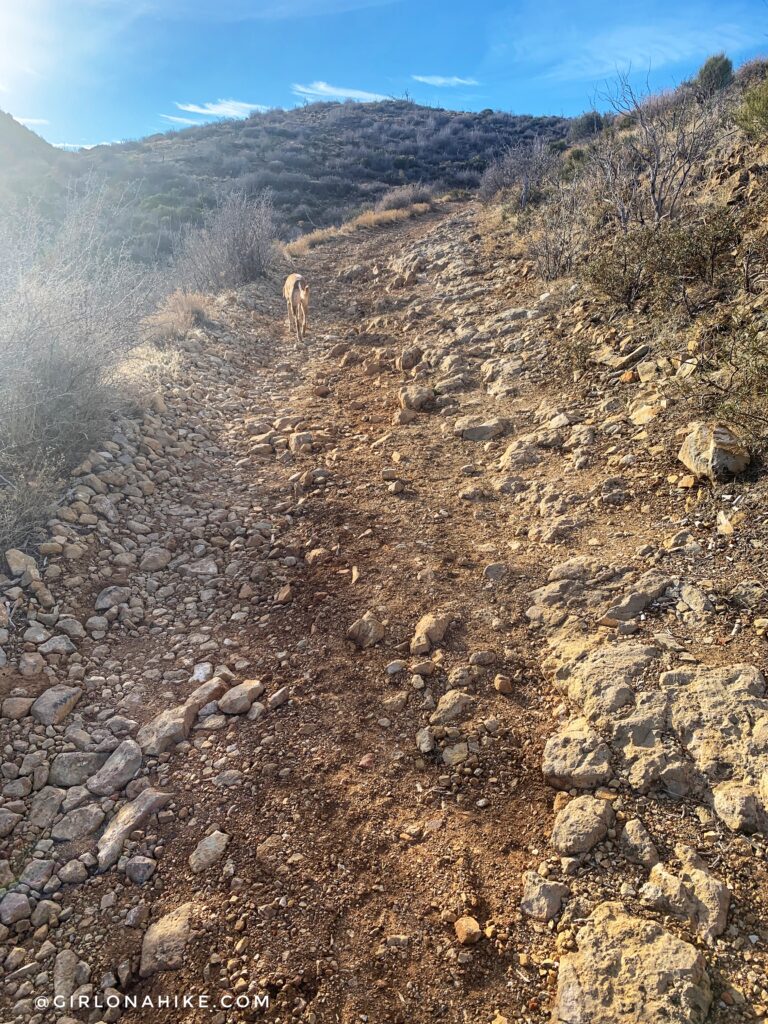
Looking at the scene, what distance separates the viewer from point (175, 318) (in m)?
7.41

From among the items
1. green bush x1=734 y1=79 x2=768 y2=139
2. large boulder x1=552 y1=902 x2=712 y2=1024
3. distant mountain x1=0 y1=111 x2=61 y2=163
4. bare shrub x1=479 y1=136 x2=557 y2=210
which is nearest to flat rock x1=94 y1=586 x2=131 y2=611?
large boulder x1=552 y1=902 x2=712 y2=1024

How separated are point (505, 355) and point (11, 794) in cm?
486

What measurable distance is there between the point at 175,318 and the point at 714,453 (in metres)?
6.42

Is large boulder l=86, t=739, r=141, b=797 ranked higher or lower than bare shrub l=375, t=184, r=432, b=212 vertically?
lower

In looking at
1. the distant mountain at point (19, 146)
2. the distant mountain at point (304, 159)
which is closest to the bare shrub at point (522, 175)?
the distant mountain at point (304, 159)

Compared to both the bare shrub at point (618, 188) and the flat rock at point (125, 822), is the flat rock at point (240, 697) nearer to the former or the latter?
the flat rock at point (125, 822)

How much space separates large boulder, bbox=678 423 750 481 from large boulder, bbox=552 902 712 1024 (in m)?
2.17

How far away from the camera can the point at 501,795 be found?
219 cm

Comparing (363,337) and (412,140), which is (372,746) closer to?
(363,337)

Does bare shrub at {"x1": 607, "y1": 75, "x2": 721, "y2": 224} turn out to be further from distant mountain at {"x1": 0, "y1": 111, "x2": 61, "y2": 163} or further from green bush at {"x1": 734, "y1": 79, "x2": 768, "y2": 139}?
distant mountain at {"x1": 0, "y1": 111, "x2": 61, "y2": 163}

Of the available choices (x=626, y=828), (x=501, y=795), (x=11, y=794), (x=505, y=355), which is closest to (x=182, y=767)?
(x=11, y=794)

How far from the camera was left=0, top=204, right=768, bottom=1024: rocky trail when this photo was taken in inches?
68.2

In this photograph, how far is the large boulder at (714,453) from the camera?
3.05 m

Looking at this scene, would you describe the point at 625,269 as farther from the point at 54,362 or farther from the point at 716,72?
the point at 716,72
